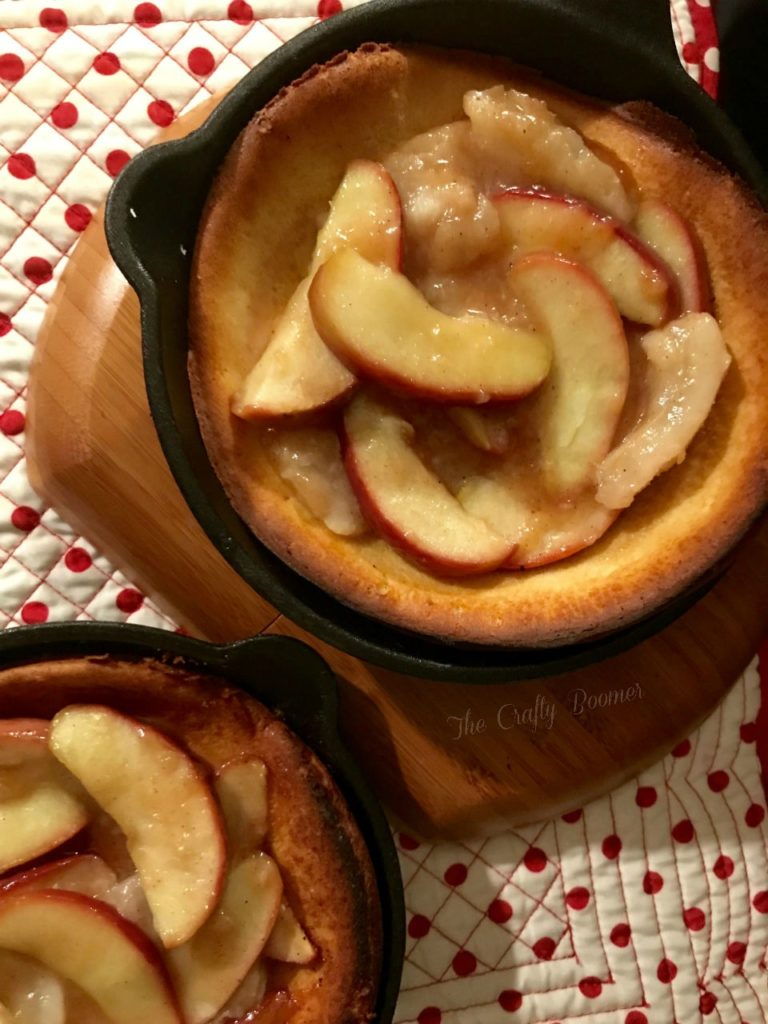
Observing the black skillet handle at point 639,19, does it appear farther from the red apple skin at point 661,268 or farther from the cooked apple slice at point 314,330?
the cooked apple slice at point 314,330

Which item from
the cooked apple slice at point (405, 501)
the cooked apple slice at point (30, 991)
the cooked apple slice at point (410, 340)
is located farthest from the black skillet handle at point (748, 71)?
the cooked apple slice at point (30, 991)

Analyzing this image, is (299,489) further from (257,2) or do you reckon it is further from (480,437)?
(257,2)

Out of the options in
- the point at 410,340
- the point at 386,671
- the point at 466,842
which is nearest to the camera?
the point at 410,340

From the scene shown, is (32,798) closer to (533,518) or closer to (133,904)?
(133,904)

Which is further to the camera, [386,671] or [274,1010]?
[386,671]

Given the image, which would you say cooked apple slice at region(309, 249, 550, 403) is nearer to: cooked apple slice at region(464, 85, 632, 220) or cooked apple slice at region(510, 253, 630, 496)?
cooked apple slice at region(510, 253, 630, 496)

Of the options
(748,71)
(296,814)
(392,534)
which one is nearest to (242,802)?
(296,814)

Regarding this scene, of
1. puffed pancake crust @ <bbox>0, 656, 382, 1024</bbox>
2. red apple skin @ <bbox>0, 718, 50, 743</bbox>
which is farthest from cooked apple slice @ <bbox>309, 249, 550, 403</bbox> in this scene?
red apple skin @ <bbox>0, 718, 50, 743</bbox>
